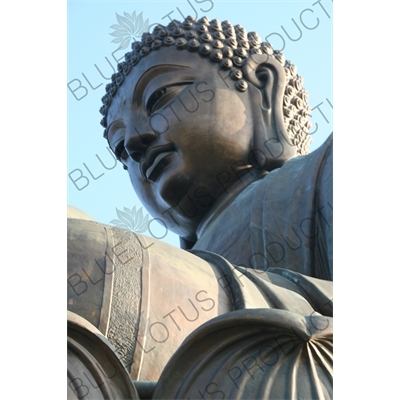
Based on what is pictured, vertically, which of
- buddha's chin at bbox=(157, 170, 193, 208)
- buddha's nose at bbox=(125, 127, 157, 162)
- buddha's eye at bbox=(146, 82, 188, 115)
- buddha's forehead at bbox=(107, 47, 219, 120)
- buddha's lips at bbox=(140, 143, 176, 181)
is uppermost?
buddha's forehead at bbox=(107, 47, 219, 120)

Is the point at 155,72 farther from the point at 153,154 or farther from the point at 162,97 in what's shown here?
the point at 153,154

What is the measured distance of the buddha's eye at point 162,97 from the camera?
5.58 m

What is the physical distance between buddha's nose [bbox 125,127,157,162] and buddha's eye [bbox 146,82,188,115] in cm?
13

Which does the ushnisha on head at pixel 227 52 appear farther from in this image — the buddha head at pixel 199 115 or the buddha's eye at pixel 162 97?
the buddha's eye at pixel 162 97

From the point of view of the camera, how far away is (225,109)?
18.1 feet

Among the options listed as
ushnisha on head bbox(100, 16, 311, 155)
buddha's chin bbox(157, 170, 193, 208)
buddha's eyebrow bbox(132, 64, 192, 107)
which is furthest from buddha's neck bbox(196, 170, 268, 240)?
buddha's eyebrow bbox(132, 64, 192, 107)

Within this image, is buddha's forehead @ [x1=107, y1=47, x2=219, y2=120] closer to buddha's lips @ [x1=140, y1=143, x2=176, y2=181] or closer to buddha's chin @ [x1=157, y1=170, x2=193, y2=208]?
buddha's lips @ [x1=140, y1=143, x2=176, y2=181]

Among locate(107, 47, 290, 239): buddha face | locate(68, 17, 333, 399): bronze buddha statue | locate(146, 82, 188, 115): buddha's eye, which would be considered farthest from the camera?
locate(146, 82, 188, 115): buddha's eye

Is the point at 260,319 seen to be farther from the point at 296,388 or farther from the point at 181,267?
the point at 181,267

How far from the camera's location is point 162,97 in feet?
18.3

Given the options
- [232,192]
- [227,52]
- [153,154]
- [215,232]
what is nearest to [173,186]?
[153,154]

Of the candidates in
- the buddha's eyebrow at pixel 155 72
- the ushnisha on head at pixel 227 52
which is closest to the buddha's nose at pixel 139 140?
the buddha's eyebrow at pixel 155 72

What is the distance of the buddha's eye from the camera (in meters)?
5.58
